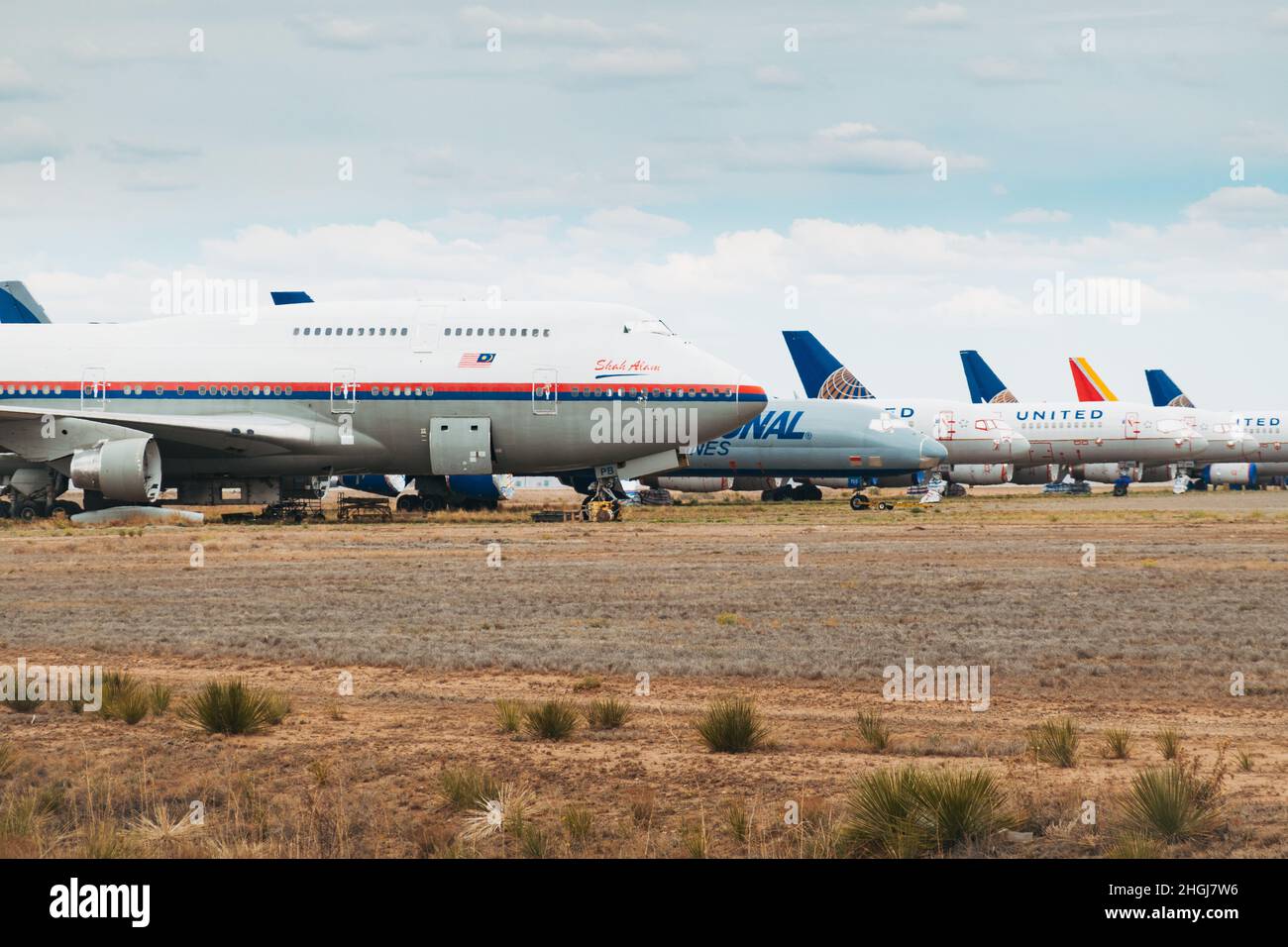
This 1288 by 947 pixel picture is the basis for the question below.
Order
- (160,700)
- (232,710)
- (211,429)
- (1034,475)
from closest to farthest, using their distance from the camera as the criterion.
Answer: (232,710) < (160,700) < (211,429) < (1034,475)

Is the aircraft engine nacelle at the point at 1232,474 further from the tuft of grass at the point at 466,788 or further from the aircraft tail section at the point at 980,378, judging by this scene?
the tuft of grass at the point at 466,788

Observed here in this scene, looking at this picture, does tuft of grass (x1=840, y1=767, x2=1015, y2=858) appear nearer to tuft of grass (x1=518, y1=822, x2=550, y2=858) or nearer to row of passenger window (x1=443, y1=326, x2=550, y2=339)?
tuft of grass (x1=518, y1=822, x2=550, y2=858)

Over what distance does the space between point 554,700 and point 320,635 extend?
694 centimetres

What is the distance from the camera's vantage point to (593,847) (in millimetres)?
10508

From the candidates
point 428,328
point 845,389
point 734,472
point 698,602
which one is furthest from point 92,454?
point 845,389

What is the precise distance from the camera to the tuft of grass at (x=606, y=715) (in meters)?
14.8

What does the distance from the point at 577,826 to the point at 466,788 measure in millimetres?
1431

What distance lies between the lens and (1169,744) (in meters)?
13.1

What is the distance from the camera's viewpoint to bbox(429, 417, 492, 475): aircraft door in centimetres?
4784

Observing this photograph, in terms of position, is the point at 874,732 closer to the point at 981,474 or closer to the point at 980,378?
the point at 981,474

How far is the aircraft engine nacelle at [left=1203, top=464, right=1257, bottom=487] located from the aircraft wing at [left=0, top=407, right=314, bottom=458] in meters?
89.7

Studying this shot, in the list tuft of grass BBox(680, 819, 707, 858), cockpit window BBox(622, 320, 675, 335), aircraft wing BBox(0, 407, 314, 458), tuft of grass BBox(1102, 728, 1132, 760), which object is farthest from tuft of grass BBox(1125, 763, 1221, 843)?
aircraft wing BBox(0, 407, 314, 458)

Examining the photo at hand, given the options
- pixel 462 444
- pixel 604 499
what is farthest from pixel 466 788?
pixel 604 499

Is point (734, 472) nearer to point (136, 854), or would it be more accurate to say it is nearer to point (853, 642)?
point (853, 642)
